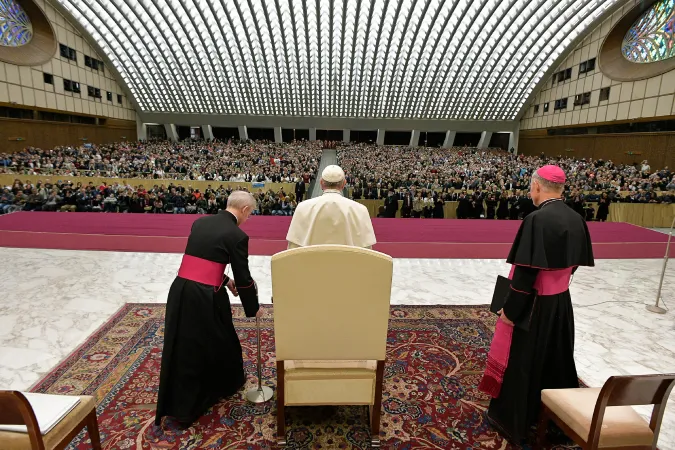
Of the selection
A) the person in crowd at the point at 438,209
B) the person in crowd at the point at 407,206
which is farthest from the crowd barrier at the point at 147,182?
the person in crowd at the point at 438,209

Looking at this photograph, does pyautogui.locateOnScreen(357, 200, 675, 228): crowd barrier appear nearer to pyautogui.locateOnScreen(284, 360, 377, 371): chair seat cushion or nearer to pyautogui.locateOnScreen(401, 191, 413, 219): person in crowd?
pyautogui.locateOnScreen(401, 191, 413, 219): person in crowd

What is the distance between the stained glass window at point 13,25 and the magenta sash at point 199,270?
3205 cm

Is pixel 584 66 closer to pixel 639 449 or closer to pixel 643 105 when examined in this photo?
pixel 643 105

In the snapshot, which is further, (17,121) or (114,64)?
(114,64)

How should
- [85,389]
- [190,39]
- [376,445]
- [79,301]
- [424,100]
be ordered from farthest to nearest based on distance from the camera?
[424,100], [190,39], [79,301], [85,389], [376,445]

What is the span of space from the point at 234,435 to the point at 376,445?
1.05 metres

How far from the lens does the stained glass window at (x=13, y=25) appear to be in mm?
24531

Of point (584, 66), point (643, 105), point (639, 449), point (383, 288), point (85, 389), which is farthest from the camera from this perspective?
point (584, 66)

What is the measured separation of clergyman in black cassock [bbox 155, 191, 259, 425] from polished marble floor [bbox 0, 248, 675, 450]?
160 centimetres

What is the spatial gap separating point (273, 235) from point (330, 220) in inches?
222

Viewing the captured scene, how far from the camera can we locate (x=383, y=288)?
7.94 ft

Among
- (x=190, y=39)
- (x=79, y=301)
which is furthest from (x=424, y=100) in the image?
(x=79, y=301)

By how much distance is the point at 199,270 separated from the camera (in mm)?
2873

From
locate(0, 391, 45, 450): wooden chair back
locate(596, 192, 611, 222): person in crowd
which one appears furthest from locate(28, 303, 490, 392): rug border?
locate(596, 192, 611, 222): person in crowd
